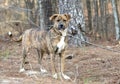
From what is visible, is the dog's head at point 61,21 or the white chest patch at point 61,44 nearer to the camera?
the dog's head at point 61,21

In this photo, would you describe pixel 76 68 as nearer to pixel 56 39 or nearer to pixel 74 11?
pixel 56 39

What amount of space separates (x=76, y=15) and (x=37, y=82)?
21.3 ft

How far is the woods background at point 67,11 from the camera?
1464 cm

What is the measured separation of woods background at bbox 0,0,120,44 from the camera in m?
14.6

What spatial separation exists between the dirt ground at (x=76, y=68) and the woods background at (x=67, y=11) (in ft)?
5.79

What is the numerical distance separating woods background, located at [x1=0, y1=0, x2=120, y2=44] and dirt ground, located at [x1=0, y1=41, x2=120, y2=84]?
5.79 feet

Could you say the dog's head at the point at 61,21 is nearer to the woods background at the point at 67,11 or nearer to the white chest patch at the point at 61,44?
the white chest patch at the point at 61,44

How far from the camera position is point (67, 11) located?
14.5 metres

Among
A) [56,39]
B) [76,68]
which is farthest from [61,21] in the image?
[76,68]

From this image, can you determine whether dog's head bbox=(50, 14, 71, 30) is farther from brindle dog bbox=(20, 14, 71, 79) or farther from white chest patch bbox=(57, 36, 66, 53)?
white chest patch bbox=(57, 36, 66, 53)

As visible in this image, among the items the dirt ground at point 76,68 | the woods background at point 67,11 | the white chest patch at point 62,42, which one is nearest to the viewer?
the dirt ground at point 76,68

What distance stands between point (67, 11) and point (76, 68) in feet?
15.1

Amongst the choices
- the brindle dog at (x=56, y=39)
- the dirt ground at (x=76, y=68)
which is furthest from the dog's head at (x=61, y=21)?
the dirt ground at (x=76, y=68)

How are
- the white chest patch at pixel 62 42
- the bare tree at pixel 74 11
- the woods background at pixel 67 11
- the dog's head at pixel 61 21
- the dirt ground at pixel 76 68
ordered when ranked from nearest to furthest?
1. the dirt ground at pixel 76 68
2. the dog's head at pixel 61 21
3. the white chest patch at pixel 62 42
4. the bare tree at pixel 74 11
5. the woods background at pixel 67 11
